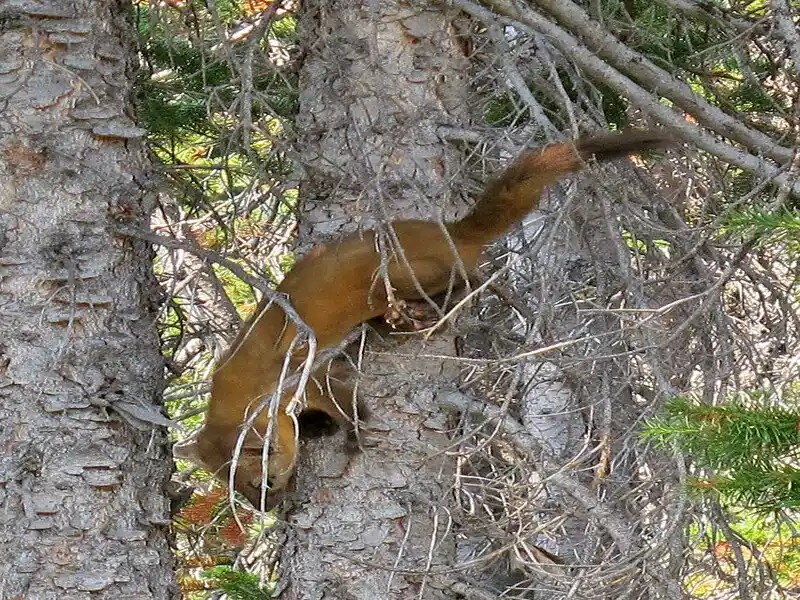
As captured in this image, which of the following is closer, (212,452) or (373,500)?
(373,500)

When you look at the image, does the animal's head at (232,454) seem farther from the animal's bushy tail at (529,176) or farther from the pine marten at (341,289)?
the animal's bushy tail at (529,176)

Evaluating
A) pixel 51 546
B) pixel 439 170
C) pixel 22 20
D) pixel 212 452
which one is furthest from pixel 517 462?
pixel 22 20

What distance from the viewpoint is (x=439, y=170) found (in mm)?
3742

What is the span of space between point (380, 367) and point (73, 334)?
107 centimetres

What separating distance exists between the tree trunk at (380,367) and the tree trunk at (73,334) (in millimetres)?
627

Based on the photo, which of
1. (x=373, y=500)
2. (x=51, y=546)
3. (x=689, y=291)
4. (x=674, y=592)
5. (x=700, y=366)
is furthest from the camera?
(x=689, y=291)

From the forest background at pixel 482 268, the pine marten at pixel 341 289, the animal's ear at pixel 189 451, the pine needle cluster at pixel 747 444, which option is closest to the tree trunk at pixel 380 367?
the forest background at pixel 482 268

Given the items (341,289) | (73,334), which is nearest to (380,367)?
(341,289)

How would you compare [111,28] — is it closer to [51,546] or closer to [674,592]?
[51,546]

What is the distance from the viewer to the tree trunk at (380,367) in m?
3.68

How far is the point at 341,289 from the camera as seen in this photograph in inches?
156

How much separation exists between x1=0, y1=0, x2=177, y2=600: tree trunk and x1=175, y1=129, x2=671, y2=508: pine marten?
0.39 m

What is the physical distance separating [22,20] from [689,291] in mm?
2816

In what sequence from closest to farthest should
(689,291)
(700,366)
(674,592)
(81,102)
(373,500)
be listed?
(674,592) < (81,102) < (373,500) < (700,366) < (689,291)
